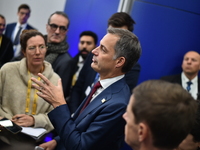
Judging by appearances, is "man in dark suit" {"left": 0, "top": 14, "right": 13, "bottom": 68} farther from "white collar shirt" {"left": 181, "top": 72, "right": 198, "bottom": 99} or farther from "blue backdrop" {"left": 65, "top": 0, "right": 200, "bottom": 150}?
"white collar shirt" {"left": 181, "top": 72, "right": 198, "bottom": 99}

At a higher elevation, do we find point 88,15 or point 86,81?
point 88,15

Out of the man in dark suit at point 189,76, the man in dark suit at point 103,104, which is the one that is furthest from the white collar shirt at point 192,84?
the man in dark suit at point 103,104

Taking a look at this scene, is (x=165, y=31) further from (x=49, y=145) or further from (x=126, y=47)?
(x=49, y=145)

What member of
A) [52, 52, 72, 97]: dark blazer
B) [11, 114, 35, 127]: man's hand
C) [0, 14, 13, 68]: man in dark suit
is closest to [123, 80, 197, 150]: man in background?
[11, 114, 35, 127]: man's hand

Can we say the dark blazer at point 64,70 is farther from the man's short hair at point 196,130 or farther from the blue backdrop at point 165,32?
the man's short hair at point 196,130

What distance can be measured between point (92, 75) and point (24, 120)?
0.86 meters

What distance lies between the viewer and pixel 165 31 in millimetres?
3764

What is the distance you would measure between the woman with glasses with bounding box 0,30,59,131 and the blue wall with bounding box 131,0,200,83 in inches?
72.1

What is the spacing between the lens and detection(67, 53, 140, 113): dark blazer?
8.39 ft

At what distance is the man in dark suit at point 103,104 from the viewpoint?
150 centimetres

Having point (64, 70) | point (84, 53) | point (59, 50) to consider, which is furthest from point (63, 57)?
point (84, 53)

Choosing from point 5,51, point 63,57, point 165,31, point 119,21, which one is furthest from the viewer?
point 5,51

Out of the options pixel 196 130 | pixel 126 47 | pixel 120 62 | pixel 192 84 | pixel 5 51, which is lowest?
pixel 5 51

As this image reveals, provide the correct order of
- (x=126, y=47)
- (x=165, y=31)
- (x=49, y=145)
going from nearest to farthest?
1. (x=126, y=47)
2. (x=49, y=145)
3. (x=165, y=31)
